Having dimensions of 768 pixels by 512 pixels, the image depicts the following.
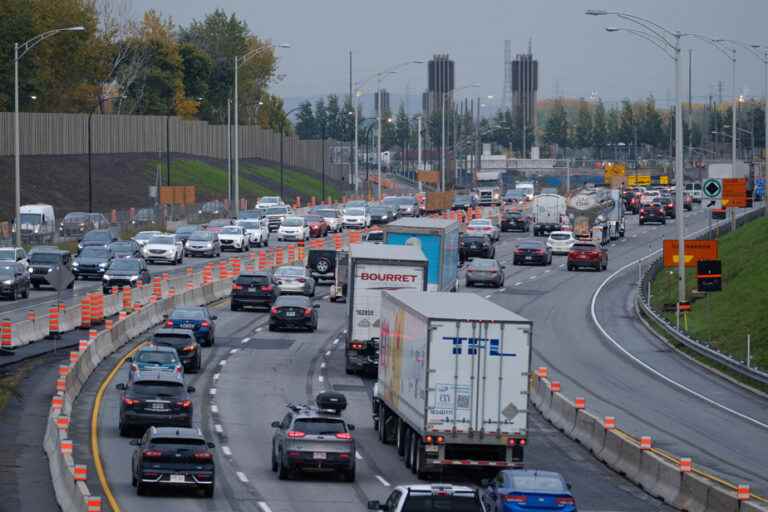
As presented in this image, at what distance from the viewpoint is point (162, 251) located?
81.5 metres

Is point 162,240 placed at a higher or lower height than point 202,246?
higher

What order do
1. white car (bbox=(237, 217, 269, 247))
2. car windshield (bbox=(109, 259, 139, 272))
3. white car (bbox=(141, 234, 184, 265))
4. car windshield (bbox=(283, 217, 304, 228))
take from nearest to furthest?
car windshield (bbox=(109, 259, 139, 272)) < white car (bbox=(141, 234, 184, 265)) < white car (bbox=(237, 217, 269, 247)) < car windshield (bbox=(283, 217, 304, 228))

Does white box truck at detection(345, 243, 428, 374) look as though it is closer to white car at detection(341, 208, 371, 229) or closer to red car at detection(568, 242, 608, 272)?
red car at detection(568, 242, 608, 272)

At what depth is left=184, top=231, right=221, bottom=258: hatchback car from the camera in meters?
Result: 87.4

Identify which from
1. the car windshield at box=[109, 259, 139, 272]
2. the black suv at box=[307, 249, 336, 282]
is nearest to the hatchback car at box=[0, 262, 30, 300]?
the car windshield at box=[109, 259, 139, 272]

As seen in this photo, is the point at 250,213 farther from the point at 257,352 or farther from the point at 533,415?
the point at 533,415

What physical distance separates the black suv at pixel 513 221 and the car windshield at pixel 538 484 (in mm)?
88528

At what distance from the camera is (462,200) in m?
133

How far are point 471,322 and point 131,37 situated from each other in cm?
14286

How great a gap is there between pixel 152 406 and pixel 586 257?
54263 millimetres

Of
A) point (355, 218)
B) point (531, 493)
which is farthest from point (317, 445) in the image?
point (355, 218)

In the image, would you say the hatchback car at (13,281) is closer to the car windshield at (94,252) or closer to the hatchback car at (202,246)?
the car windshield at (94,252)

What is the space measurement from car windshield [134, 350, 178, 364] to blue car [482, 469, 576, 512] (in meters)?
15.6

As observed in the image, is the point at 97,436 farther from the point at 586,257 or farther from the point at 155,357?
the point at 586,257
